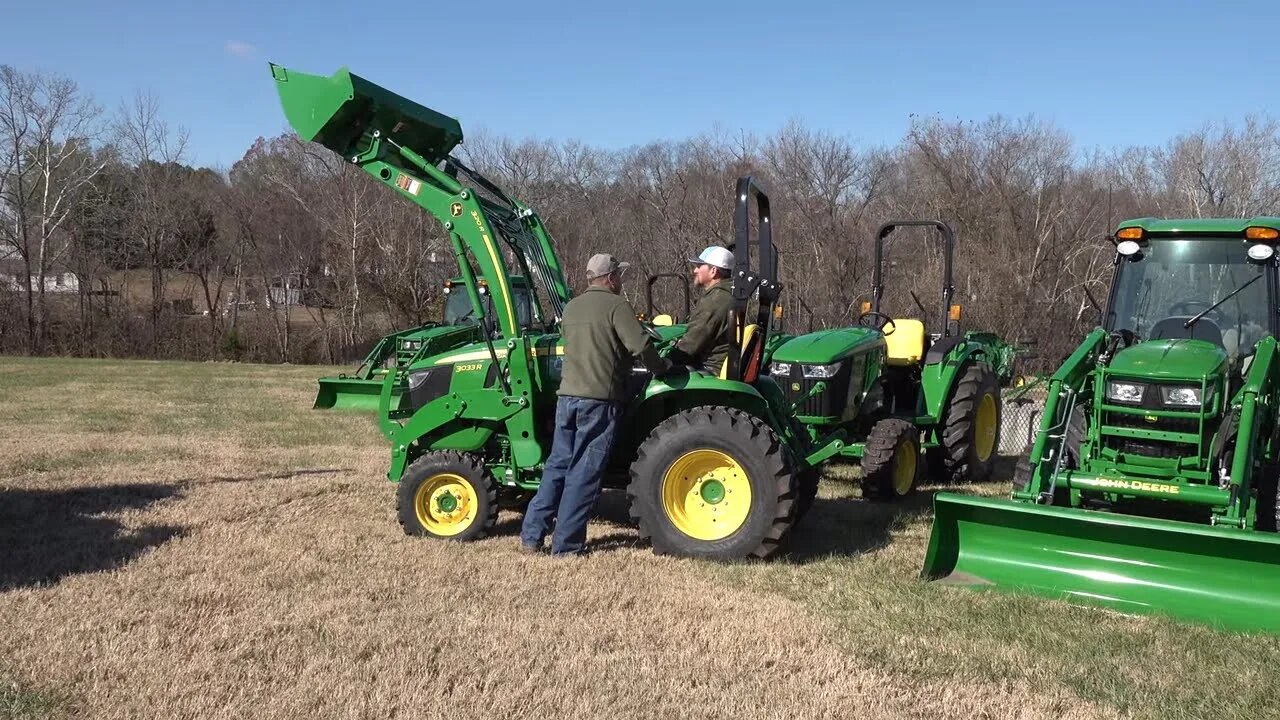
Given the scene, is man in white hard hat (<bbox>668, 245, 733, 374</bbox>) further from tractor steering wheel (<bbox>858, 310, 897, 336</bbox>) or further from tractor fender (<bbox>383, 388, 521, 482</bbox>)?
tractor steering wheel (<bbox>858, 310, 897, 336</bbox>)

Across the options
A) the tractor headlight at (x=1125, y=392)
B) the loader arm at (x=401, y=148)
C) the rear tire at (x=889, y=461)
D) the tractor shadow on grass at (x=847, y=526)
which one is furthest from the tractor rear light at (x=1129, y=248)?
the loader arm at (x=401, y=148)

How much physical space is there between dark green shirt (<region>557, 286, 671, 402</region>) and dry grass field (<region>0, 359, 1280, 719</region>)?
1.02 meters

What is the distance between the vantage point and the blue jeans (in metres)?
5.90

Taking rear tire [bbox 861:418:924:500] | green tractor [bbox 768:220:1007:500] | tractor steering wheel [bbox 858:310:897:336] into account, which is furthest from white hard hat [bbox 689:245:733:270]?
tractor steering wheel [bbox 858:310:897:336]

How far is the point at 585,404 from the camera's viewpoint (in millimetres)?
5895

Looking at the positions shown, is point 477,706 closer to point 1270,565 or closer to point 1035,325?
point 1270,565

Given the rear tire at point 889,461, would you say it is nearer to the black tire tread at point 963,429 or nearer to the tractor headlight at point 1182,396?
the black tire tread at point 963,429

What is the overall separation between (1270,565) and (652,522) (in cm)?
315

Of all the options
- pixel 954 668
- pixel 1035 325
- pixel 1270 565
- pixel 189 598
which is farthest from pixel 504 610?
pixel 1035 325

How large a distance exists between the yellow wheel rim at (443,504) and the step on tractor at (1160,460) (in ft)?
9.29

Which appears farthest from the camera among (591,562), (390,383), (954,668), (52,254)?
(52,254)

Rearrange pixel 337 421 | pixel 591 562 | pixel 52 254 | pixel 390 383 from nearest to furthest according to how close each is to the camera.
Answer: pixel 591 562 → pixel 390 383 → pixel 337 421 → pixel 52 254

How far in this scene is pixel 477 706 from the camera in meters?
3.78

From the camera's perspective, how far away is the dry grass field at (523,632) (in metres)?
3.86
